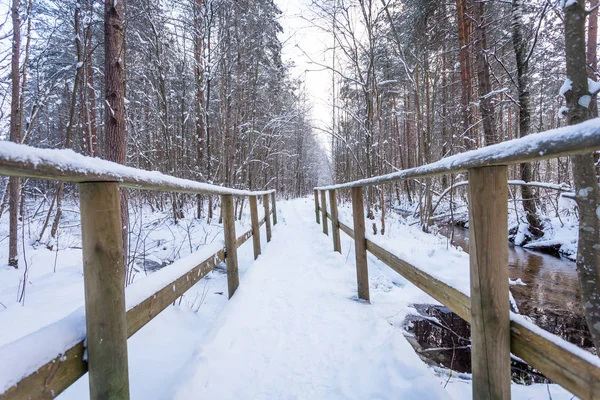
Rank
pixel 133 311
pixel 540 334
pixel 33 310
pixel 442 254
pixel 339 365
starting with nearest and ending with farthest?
pixel 540 334
pixel 133 311
pixel 339 365
pixel 33 310
pixel 442 254

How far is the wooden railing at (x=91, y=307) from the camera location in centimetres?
65

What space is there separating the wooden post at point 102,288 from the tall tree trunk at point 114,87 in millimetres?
2905

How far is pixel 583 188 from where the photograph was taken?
1977 millimetres

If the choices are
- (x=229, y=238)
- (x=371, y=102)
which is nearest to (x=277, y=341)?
(x=229, y=238)

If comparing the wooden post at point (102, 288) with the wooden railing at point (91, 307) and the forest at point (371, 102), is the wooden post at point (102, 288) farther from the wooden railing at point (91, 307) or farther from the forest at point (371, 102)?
the forest at point (371, 102)

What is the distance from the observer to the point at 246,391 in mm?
1473

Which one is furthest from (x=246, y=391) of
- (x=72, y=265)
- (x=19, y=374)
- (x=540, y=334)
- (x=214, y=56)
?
(x=214, y=56)

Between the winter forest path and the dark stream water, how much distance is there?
530 mm

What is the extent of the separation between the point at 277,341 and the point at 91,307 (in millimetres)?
1365

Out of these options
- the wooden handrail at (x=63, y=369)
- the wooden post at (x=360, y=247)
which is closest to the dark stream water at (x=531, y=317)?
the wooden post at (x=360, y=247)

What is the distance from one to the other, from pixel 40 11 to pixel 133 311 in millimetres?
7489

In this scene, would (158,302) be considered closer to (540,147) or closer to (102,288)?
(102,288)

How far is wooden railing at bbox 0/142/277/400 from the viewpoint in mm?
653

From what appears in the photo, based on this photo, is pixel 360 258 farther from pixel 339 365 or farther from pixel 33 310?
pixel 33 310
